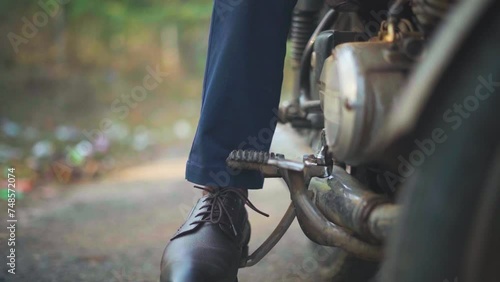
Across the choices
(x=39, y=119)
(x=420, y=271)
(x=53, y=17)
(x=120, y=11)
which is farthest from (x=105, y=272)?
(x=120, y=11)

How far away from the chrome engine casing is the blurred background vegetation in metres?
2.43

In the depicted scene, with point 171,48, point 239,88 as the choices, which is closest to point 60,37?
point 171,48

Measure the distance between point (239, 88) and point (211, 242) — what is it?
295mm

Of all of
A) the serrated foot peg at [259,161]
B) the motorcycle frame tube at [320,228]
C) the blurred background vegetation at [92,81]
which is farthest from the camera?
the blurred background vegetation at [92,81]

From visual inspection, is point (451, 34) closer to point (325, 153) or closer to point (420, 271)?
point (420, 271)

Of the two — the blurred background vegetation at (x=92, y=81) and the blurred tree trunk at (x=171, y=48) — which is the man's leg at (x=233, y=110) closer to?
the blurred background vegetation at (x=92, y=81)

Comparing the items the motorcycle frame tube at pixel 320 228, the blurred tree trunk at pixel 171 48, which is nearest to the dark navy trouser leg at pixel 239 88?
the motorcycle frame tube at pixel 320 228

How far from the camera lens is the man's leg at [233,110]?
4.24 feet

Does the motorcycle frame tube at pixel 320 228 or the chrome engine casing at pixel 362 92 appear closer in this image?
the chrome engine casing at pixel 362 92

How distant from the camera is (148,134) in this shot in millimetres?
4621

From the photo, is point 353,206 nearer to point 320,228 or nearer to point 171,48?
point 320,228

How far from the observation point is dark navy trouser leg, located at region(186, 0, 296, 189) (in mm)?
1293

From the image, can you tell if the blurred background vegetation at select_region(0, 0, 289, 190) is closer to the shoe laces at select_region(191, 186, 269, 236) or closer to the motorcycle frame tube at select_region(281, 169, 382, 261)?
the shoe laces at select_region(191, 186, 269, 236)

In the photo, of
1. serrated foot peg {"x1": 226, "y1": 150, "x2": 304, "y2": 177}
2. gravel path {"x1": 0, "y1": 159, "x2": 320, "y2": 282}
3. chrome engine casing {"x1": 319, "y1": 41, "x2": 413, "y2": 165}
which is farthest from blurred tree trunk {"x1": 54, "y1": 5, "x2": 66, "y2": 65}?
chrome engine casing {"x1": 319, "y1": 41, "x2": 413, "y2": 165}
